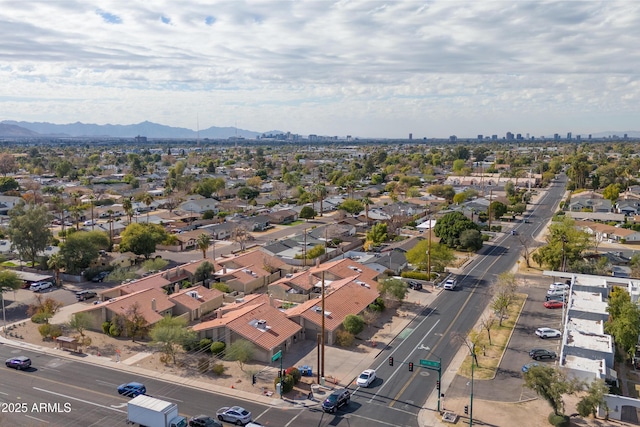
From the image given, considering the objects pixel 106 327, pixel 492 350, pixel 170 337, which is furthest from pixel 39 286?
pixel 492 350

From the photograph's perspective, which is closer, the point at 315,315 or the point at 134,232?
the point at 315,315

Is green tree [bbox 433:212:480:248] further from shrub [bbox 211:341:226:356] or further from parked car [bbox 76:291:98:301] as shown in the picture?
parked car [bbox 76:291:98:301]

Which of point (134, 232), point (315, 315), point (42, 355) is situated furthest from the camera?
point (134, 232)

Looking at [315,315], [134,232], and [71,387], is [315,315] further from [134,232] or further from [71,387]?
[134,232]

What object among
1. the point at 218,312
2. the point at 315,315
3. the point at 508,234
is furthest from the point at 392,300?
the point at 508,234

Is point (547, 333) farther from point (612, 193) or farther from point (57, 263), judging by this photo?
point (612, 193)

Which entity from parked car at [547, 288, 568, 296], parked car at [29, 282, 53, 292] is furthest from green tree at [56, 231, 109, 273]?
parked car at [547, 288, 568, 296]

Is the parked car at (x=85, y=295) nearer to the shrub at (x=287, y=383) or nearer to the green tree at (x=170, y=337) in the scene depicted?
the green tree at (x=170, y=337)
